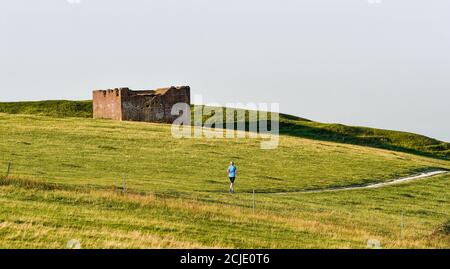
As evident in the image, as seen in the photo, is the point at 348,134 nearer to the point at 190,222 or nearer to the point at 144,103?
the point at 144,103

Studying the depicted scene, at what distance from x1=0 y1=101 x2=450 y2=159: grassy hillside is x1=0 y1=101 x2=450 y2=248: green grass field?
2682 centimetres

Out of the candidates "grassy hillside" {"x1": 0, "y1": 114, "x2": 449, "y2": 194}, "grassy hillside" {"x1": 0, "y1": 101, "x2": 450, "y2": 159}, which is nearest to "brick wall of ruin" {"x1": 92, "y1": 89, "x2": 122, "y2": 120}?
"grassy hillside" {"x1": 0, "y1": 114, "x2": 449, "y2": 194}

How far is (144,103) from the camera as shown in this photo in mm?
92438

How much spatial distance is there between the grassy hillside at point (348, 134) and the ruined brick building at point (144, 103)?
1850 centimetres

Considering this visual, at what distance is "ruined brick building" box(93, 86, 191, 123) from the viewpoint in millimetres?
90625

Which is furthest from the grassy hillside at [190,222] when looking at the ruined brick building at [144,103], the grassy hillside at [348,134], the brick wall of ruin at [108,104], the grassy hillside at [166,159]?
the grassy hillside at [348,134]

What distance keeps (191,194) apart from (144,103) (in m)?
53.3

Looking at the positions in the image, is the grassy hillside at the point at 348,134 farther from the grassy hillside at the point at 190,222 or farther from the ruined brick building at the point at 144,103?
the grassy hillside at the point at 190,222

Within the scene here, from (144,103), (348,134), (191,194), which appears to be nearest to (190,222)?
(191,194)

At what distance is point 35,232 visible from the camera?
24375 mm

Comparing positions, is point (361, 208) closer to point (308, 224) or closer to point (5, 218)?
point (308, 224)

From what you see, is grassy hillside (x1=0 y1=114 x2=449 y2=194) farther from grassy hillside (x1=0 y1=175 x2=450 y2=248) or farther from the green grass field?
grassy hillside (x1=0 y1=175 x2=450 y2=248)
